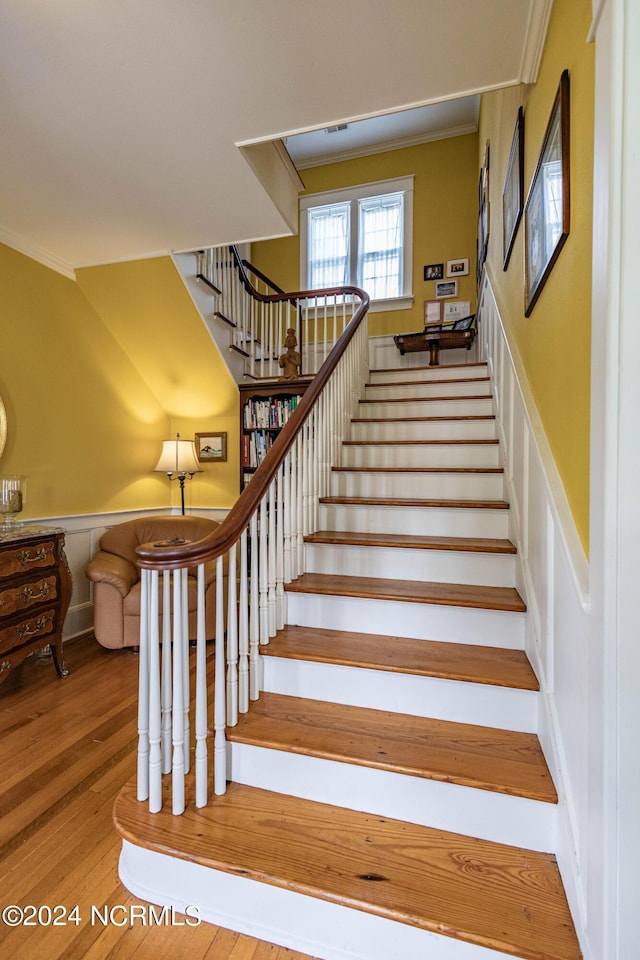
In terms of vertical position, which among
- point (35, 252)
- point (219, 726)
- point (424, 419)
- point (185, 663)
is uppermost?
point (35, 252)

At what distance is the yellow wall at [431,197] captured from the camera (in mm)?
4641

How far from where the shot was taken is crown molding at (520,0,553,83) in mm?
1435

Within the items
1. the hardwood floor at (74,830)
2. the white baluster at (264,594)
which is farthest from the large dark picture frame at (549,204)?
the hardwood floor at (74,830)

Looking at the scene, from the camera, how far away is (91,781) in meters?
1.74

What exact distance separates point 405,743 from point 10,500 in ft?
8.14

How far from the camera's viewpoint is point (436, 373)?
3564 millimetres

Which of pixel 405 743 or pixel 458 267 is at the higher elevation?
pixel 458 267

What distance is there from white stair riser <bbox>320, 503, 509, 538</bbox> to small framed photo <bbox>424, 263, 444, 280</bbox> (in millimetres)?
3508

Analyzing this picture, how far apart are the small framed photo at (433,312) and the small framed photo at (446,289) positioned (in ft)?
0.25

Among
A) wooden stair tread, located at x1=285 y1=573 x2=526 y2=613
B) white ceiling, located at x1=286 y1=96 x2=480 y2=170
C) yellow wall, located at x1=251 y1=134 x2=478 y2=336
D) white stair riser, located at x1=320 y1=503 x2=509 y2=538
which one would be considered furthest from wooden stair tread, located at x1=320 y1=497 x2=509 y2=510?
white ceiling, located at x1=286 y1=96 x2=480 y2=170

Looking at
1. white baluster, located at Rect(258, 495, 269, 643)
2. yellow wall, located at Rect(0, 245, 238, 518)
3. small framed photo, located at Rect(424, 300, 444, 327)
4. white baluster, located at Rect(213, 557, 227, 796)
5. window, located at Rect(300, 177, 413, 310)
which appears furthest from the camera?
window, located at Rect(300, 177, 413, 310)

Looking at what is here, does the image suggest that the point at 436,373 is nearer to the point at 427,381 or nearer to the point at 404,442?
the point at 427,381

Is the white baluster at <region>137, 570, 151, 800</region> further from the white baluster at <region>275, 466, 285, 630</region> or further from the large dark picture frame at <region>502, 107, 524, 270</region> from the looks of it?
the large dark picture frame at <region>502, 107, 524, 270</region>

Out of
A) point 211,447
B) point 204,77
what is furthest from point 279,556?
point 211,447
